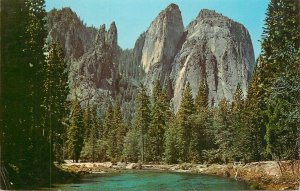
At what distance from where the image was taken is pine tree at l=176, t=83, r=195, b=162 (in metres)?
21.1

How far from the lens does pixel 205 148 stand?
19.0 metres

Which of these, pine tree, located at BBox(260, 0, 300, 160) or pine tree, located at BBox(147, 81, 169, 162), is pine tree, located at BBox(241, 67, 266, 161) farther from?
pine tree, located at BBox(147, 81, 169, 162)

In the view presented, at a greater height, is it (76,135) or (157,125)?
(157,125)

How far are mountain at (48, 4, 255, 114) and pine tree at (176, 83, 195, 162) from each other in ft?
3.16

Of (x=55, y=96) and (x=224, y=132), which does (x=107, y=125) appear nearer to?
(x=55, y=96)

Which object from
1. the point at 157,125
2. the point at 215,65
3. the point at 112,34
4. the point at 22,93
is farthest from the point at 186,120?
the point at 22,93

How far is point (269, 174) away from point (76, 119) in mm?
17744

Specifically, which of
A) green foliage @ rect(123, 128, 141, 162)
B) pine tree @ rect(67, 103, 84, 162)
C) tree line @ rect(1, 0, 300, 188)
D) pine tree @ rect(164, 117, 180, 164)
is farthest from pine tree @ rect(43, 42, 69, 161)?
pine tree @ rect(67, 103, 84, 162)

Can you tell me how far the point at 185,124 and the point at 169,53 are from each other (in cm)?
3341

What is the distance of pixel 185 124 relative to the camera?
2381 cm

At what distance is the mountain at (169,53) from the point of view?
61.2 ft

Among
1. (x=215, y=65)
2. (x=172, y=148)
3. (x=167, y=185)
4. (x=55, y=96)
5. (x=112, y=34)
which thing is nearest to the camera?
(x=167, y=185)

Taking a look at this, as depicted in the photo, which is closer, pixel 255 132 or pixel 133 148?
pixel 255 132

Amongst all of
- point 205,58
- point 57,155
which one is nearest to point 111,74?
point 205,58
